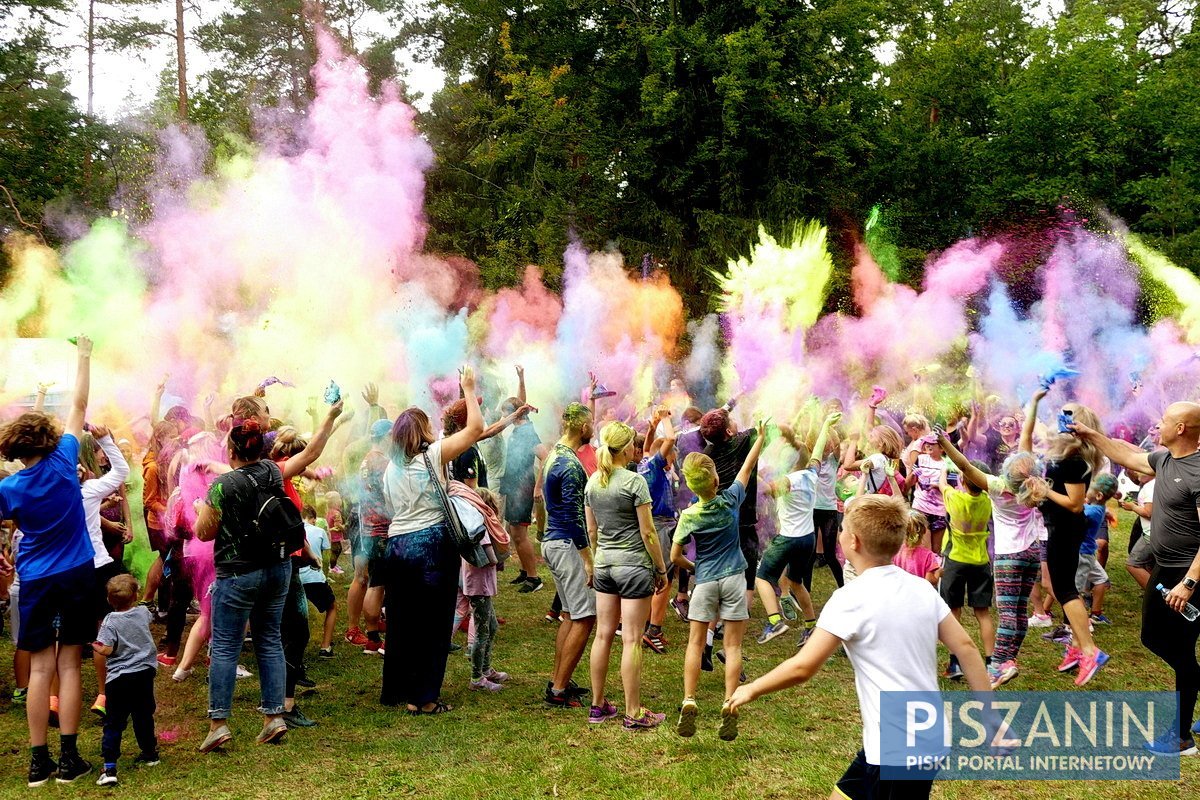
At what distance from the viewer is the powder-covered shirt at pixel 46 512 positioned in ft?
17.4

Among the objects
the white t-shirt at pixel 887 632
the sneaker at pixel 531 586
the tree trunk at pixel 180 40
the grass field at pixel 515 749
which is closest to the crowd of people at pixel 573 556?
the white t-shirt at pixel 887 632

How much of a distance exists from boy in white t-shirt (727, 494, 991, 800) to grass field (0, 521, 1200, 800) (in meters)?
1.96

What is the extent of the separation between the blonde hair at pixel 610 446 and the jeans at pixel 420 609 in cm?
115

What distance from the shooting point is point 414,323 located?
57.0 feet

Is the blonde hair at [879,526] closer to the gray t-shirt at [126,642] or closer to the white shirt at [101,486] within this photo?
the gray t-shirt at [126,642]

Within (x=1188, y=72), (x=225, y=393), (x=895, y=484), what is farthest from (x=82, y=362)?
(x=1188, y=72)

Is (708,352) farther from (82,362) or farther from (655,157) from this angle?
(82,362)

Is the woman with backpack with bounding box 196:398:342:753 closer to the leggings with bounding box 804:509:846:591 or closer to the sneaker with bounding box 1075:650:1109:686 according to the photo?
the leggings with bounding box 804:509:846:591

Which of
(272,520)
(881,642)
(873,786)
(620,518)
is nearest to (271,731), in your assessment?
(272,520)

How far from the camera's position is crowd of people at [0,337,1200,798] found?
5.31 m

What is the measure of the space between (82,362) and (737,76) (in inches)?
836

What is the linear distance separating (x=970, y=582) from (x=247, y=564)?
5051 mm

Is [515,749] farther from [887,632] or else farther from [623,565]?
[887,632]

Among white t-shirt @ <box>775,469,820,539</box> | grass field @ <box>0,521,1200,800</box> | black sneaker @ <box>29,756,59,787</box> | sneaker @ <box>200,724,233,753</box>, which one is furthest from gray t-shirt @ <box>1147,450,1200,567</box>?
black sneaker @ <box>29,756,59,787</box>
